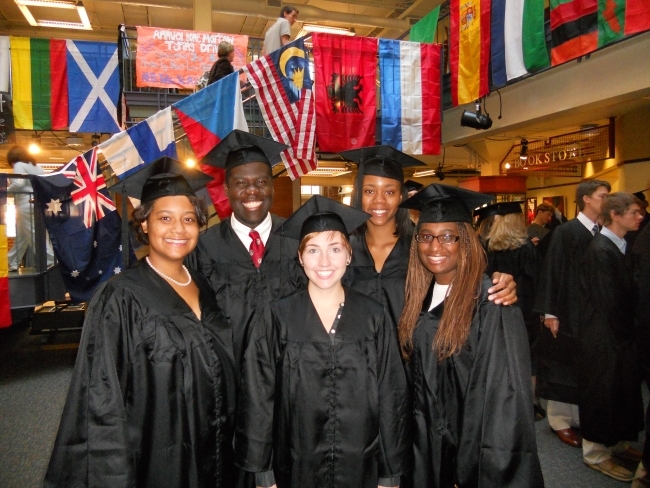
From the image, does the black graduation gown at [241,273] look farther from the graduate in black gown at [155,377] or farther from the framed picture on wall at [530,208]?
the framed picture on wall at [530,208]

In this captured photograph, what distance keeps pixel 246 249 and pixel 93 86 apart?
24.2 feet

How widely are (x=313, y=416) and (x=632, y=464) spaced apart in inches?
115

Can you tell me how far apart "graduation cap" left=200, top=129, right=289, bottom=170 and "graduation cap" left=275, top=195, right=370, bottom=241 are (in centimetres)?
72

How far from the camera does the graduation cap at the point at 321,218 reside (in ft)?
6.64

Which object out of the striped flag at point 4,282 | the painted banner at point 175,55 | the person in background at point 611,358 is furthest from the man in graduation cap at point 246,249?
the painted banner at point 175,55

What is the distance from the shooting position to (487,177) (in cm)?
1242

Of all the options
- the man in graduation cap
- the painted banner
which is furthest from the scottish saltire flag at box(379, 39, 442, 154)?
the man in graduation cap

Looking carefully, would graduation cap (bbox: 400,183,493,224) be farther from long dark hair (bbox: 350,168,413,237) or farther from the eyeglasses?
long dark hair (bbox: 350,168,413,237)

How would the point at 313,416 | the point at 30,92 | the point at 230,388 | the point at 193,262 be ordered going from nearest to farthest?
the point at 313,416, the point at 230,388, the point at 193,262, the point at 30,92

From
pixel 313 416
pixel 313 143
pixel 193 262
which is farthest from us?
pixel 313 143

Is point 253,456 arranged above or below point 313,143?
below

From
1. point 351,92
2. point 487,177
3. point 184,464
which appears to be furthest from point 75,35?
point 184,464

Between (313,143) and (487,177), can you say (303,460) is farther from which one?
(487,177)

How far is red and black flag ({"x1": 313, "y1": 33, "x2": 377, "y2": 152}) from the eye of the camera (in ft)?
22.2
